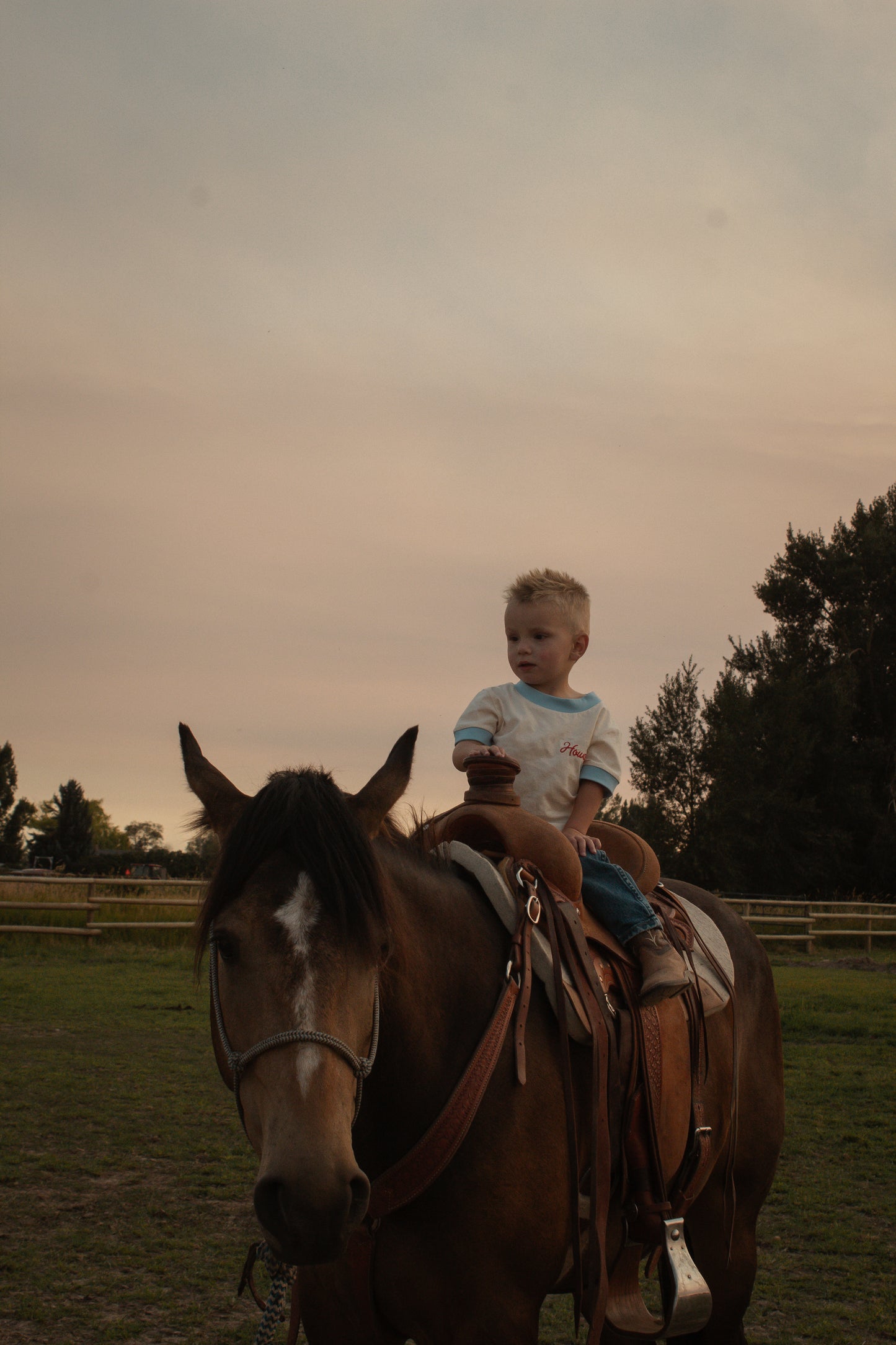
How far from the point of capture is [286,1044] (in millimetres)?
1725

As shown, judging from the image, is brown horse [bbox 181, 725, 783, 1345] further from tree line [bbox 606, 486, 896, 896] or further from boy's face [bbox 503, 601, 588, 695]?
tree line [bbox 606, 486, 896, 896]

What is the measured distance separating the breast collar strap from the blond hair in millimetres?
1615

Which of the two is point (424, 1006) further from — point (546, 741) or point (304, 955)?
point (546, 741)

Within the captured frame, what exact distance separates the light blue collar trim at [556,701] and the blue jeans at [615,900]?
50 cm

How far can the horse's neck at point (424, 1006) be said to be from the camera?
2.11 meters

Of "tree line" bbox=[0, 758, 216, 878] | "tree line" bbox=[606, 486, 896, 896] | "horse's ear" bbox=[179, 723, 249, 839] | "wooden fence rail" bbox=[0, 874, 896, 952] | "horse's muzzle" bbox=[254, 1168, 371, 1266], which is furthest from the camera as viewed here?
"tree line" bbox=[0, 758, 216, 878]

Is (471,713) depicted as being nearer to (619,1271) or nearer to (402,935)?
(402,935)

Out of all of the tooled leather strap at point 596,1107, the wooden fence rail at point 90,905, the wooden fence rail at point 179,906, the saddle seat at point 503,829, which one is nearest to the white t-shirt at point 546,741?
the saddle seat at point 503,829

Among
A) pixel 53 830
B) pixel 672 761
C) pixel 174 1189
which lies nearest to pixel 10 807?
pixel 53 830

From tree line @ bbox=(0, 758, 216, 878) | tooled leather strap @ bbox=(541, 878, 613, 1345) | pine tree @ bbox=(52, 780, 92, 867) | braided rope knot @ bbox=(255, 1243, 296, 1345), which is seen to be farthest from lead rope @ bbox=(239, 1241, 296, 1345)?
pine tree @ bbox=(52, 780, 92, 867)

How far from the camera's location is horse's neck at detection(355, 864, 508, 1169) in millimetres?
2111

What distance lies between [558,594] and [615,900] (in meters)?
0.99

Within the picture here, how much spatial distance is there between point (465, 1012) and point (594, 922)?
72 centimetres

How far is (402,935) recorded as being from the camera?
2148 mm
